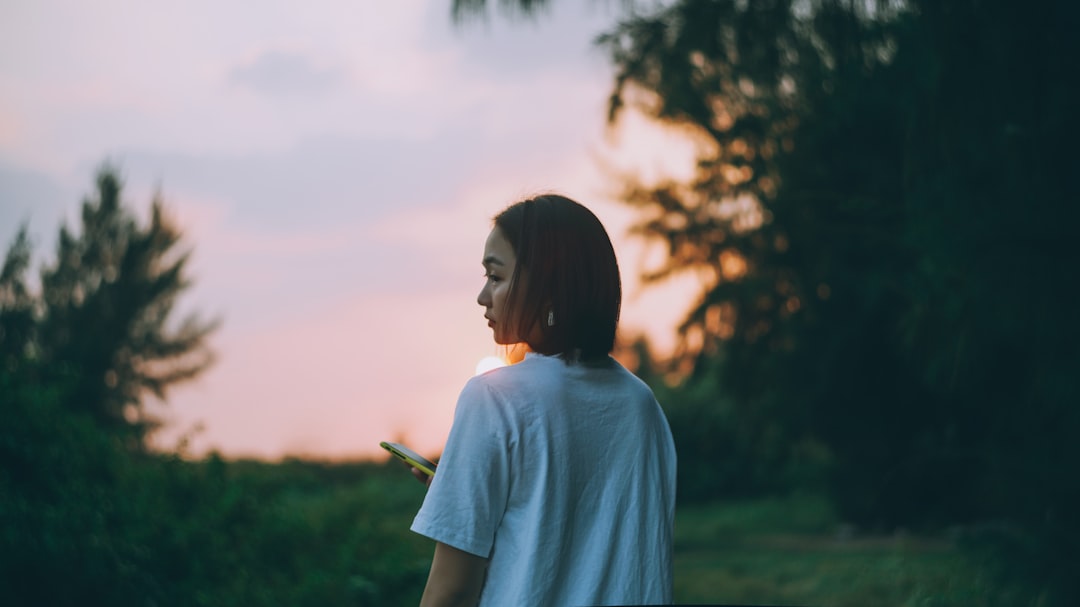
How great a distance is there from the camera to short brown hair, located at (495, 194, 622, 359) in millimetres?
1780

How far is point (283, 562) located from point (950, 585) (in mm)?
4815

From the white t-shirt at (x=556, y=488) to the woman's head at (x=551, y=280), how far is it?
48 mm

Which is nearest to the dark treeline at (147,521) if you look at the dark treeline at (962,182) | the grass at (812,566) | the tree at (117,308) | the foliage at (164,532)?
the foliage at (164,532)

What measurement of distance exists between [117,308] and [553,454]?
28143 mm

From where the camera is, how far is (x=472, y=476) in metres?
1.65

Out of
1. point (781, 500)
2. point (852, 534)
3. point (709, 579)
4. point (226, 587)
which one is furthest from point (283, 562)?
point (781, 500)

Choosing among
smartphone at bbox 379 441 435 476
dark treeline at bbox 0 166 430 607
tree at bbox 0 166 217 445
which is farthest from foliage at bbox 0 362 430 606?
tree at bbox 0 166 217 445

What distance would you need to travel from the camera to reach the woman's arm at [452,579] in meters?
1.65

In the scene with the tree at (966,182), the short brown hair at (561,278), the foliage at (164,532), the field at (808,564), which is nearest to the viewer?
the short brown hair at (561,278)

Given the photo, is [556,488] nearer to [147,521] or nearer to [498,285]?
[498,285]

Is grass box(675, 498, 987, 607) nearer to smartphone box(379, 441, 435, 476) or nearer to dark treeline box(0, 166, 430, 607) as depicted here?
dark treeline box(0, 166, 430, 607)

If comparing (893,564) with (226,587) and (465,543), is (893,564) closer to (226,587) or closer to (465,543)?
(226,587)

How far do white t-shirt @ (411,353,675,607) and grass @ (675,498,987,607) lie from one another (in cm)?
483

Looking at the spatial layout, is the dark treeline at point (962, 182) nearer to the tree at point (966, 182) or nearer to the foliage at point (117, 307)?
the tree at point (966, 182)
